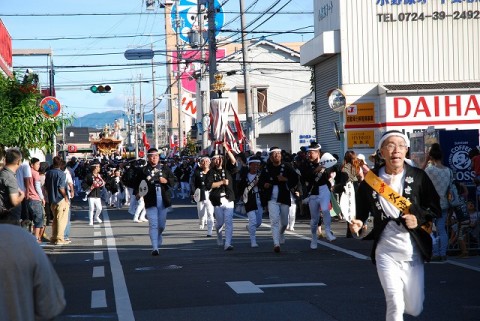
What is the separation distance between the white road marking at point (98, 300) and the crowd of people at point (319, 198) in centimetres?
246

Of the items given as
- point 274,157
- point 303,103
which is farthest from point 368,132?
point 303,103

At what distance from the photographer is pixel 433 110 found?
28.6 m

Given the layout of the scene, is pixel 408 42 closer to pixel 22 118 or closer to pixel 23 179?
pixel 22 118

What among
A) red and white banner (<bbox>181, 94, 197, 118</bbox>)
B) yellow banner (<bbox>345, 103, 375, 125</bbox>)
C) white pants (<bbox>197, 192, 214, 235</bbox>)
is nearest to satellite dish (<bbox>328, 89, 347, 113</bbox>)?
yellow banner (<bbox>345, 103, 375, 125</bbox>)

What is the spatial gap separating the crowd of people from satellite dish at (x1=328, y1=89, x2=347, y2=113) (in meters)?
2.52

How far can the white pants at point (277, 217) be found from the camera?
16.5 m

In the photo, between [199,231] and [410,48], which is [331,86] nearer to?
[410,48]

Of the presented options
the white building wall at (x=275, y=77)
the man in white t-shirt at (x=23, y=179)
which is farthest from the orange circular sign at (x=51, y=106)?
the white building wall at (x=275, y=77)

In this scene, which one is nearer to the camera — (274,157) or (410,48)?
(274,157)

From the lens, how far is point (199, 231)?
22.5m

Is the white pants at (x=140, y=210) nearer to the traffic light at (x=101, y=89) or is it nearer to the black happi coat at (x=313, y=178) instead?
the black happi coat at (x=313, y=178)

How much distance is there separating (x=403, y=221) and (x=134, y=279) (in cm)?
637

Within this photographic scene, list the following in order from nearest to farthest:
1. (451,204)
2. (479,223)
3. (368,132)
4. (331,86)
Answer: (451,204) < (479,223) < (368,132) < (331,86)

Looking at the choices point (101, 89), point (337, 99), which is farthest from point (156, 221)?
point (101, 89)
